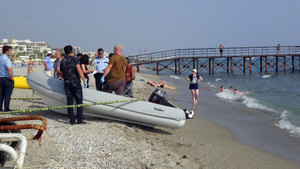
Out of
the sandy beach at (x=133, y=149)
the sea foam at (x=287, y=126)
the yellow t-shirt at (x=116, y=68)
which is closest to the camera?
the sandy beach at (x=133, y=149)

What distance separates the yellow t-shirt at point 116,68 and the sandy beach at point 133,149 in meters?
0.89

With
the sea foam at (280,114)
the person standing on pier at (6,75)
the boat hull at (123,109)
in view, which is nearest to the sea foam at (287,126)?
the sea foam at (280,114)

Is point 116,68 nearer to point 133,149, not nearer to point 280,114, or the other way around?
point 133,149

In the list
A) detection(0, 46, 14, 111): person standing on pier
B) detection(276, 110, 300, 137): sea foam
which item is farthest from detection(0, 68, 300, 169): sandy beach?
detection(276, 110, 300, 137): sea foam

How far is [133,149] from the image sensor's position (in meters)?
4.79

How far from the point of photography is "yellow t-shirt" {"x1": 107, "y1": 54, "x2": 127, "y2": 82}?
629 cm

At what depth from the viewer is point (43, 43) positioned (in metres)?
195

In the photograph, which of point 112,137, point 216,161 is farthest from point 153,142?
point 216,161

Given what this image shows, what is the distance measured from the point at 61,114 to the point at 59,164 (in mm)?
2845

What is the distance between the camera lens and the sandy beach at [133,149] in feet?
13.6

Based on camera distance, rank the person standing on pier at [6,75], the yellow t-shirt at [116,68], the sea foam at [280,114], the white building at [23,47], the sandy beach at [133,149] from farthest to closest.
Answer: the white building at [23,47], the sea foam at [280,114], the yellow t-shirt at [116,68], the person standing on pier at [6,75], the sandy beach at [133,149]

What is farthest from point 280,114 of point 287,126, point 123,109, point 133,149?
point 133,149

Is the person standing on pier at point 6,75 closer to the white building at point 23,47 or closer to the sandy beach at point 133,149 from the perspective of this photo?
the sandy beach at point 133,149

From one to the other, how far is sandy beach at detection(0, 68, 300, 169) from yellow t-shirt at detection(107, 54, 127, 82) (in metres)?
0.89
